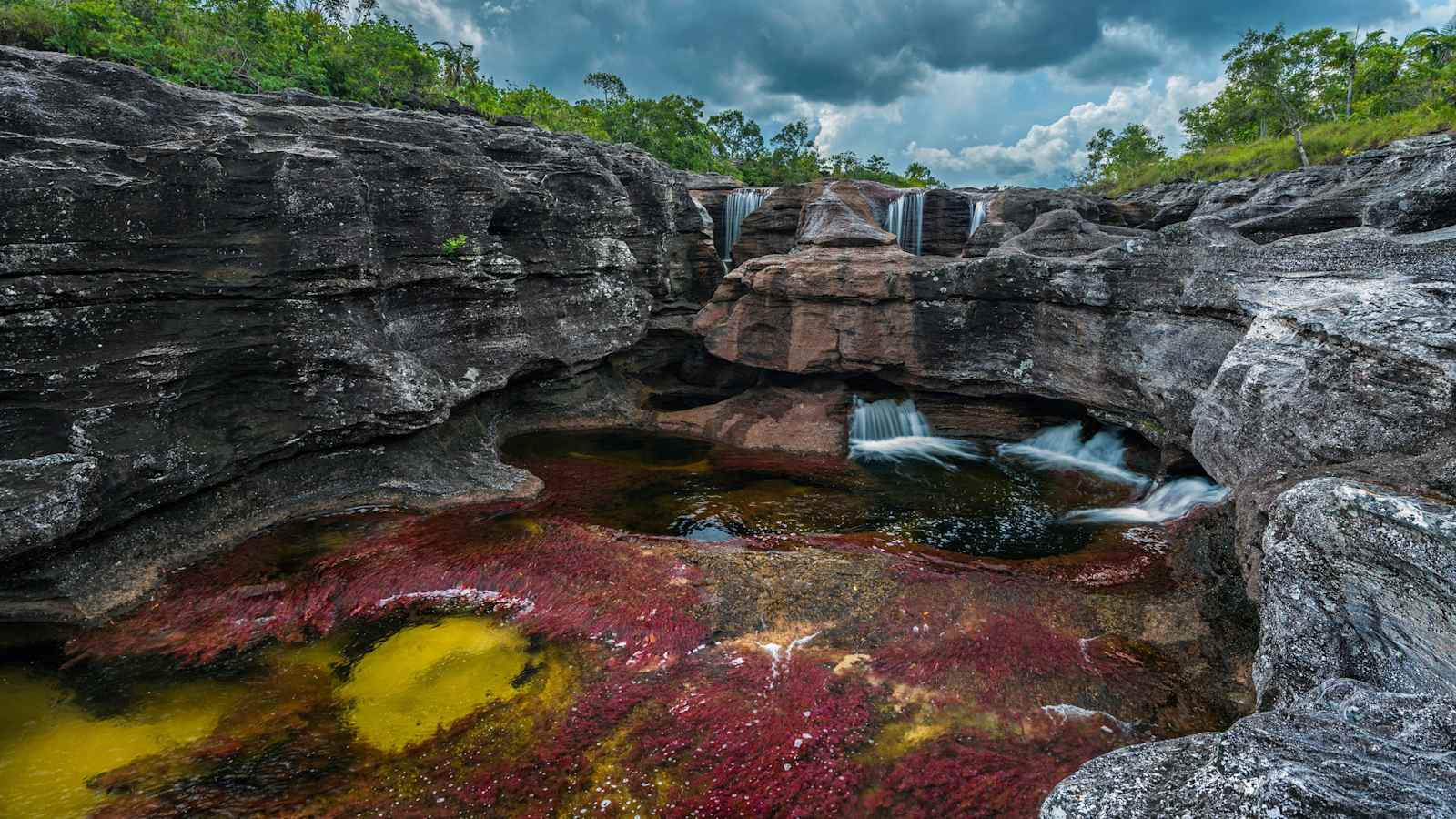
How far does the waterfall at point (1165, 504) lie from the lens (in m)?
11.2

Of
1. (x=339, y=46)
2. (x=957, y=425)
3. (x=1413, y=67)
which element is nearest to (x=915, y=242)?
(x=957, y=425)

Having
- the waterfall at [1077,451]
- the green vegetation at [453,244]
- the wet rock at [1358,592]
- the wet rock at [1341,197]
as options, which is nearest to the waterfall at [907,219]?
the wet rock at [1341,197]

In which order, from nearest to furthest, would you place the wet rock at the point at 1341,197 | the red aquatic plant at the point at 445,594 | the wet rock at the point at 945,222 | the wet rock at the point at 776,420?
1. the red aquatic plant at the point at 445,594
2. the wet rock at the point at 1341,197
3. the wet rock at the point at 776,420
4. the wet rock at the point at 945,222

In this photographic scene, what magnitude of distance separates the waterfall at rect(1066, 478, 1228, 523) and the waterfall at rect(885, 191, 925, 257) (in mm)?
15895

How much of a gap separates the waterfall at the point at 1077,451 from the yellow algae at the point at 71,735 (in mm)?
14525

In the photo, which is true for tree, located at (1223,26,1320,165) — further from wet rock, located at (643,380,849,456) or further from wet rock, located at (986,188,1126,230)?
wet rock, located at (643,380,849,456)

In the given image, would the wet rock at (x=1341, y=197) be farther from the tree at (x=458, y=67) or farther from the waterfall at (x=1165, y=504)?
the tree at (x=458, y=67)

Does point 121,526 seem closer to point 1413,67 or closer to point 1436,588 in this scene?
point 1436,588

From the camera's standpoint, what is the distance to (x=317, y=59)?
A: 28312 mm

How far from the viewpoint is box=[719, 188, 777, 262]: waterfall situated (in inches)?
1025

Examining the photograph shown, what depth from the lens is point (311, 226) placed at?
35.5 ft

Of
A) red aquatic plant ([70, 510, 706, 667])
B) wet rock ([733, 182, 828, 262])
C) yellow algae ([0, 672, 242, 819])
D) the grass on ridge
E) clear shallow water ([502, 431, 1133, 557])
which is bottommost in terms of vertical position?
yellow algae ([0, 672, 242, 819])

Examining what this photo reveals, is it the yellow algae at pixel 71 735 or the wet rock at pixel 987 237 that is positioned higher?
the wet rock at pixel 987 237

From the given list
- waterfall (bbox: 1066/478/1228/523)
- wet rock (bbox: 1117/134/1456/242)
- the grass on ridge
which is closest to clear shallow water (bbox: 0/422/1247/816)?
waterfall (bbox: 1066/478/1228/523)
